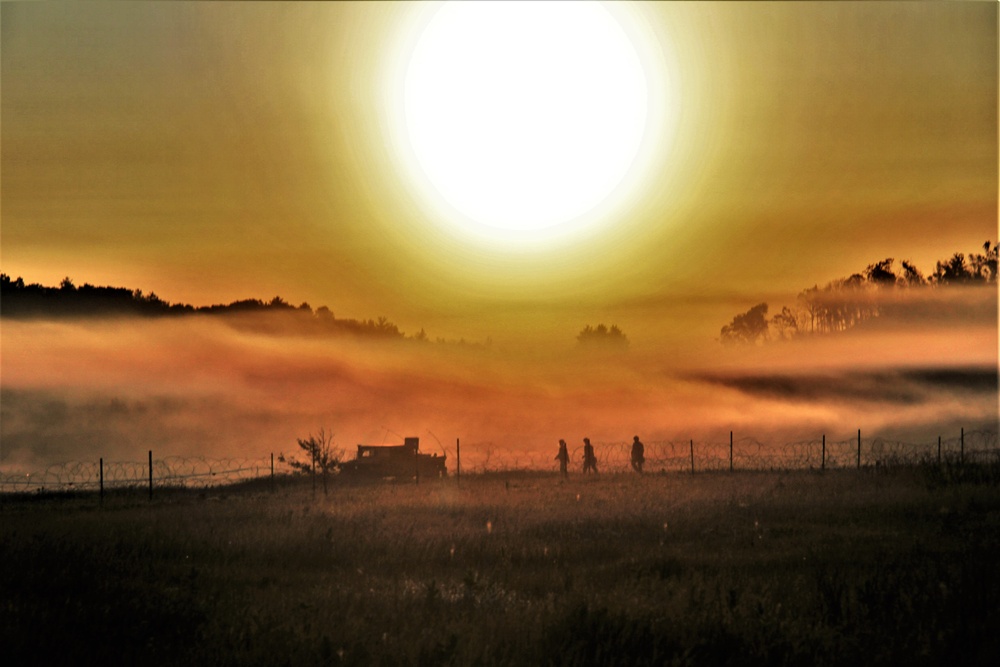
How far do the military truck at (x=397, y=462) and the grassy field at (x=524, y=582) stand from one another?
686 inches

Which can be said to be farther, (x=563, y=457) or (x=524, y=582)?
(x=563, y=457)

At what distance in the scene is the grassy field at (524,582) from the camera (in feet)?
35.4

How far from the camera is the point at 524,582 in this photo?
16203 mm

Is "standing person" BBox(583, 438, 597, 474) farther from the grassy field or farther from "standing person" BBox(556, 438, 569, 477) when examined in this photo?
the grassy field

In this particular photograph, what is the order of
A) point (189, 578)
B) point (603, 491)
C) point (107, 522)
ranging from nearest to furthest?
1. point (189, 578)
2. point (107, 522)
3. point (603, 491)

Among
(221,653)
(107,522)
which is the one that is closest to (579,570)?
(221,653)

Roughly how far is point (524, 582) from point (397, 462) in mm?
31960

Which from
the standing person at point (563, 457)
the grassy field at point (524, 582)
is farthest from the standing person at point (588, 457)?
the grassy field at point (524, 582)

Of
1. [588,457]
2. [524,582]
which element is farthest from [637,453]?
[524,582]

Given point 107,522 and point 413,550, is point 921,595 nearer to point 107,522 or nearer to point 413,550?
point 413,550

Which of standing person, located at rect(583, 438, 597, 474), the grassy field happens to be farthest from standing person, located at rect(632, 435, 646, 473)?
the grassy field

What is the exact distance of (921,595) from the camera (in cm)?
1316

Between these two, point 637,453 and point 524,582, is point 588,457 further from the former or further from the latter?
point 524,582

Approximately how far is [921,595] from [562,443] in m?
32.8
